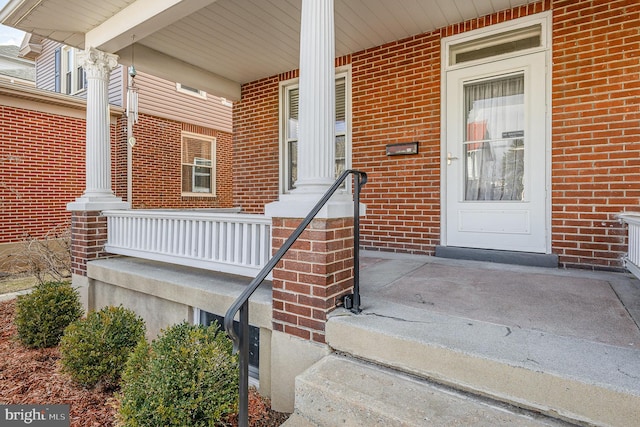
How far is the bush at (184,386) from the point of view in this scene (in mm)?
1866

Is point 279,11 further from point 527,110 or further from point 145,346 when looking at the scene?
point 145,346

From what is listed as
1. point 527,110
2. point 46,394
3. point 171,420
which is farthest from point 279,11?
point 46,394

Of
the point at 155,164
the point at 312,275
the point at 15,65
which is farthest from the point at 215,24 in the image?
the point at 15,65

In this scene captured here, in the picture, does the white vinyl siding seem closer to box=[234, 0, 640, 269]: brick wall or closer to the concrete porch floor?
box=[234, 0, 640, 269]: brick wall

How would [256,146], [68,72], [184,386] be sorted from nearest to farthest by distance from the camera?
[184,386] → [256,146] → [68,72]

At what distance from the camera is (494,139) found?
3701 millimetres

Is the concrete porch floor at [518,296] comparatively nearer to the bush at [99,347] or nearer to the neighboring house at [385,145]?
the neighboring house at [385,145]

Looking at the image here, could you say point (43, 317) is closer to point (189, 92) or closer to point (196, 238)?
point (196, 238)

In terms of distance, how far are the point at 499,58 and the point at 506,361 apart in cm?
321

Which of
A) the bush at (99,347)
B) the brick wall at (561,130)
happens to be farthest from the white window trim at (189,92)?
the bush at (99,347)

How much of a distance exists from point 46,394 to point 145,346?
3.21ft

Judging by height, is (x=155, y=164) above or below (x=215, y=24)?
below

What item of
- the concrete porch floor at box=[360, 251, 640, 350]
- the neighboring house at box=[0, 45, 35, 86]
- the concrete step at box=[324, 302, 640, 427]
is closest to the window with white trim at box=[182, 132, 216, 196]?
the concrete porch floor at box=[360, 251, 640, 350]

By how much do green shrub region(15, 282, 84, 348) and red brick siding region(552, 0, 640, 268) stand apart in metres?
4.81
